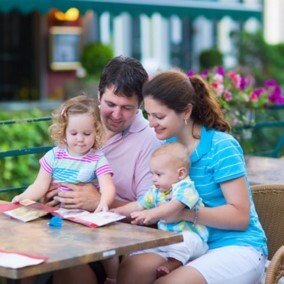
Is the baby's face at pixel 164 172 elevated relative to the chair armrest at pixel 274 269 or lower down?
elevated

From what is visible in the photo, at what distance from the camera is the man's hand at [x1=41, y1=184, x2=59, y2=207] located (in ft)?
11.7

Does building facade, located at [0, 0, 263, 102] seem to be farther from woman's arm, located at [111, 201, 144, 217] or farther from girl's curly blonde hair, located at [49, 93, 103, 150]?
woman's arm, located at [111, 201, 144, 217]

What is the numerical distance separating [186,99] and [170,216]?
0.45 metres

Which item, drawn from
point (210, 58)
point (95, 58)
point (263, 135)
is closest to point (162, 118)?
point (263, 135)

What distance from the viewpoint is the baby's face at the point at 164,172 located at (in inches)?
129

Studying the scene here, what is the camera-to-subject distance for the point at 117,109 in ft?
11.7

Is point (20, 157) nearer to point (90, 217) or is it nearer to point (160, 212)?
point (90, 217)

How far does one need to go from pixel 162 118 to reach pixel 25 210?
641 mm

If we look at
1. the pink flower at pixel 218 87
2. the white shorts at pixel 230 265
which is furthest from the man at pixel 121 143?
the pink flower at pixel 218 87

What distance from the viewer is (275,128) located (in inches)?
258

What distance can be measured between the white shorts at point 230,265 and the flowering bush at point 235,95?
207 centimetres

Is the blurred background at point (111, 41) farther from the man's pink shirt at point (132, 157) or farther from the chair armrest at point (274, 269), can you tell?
the chair armrest at point (274, 269)

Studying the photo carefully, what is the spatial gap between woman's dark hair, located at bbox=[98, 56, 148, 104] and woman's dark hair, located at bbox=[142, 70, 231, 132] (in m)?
0.21

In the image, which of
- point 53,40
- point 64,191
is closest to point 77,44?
point 53,40
